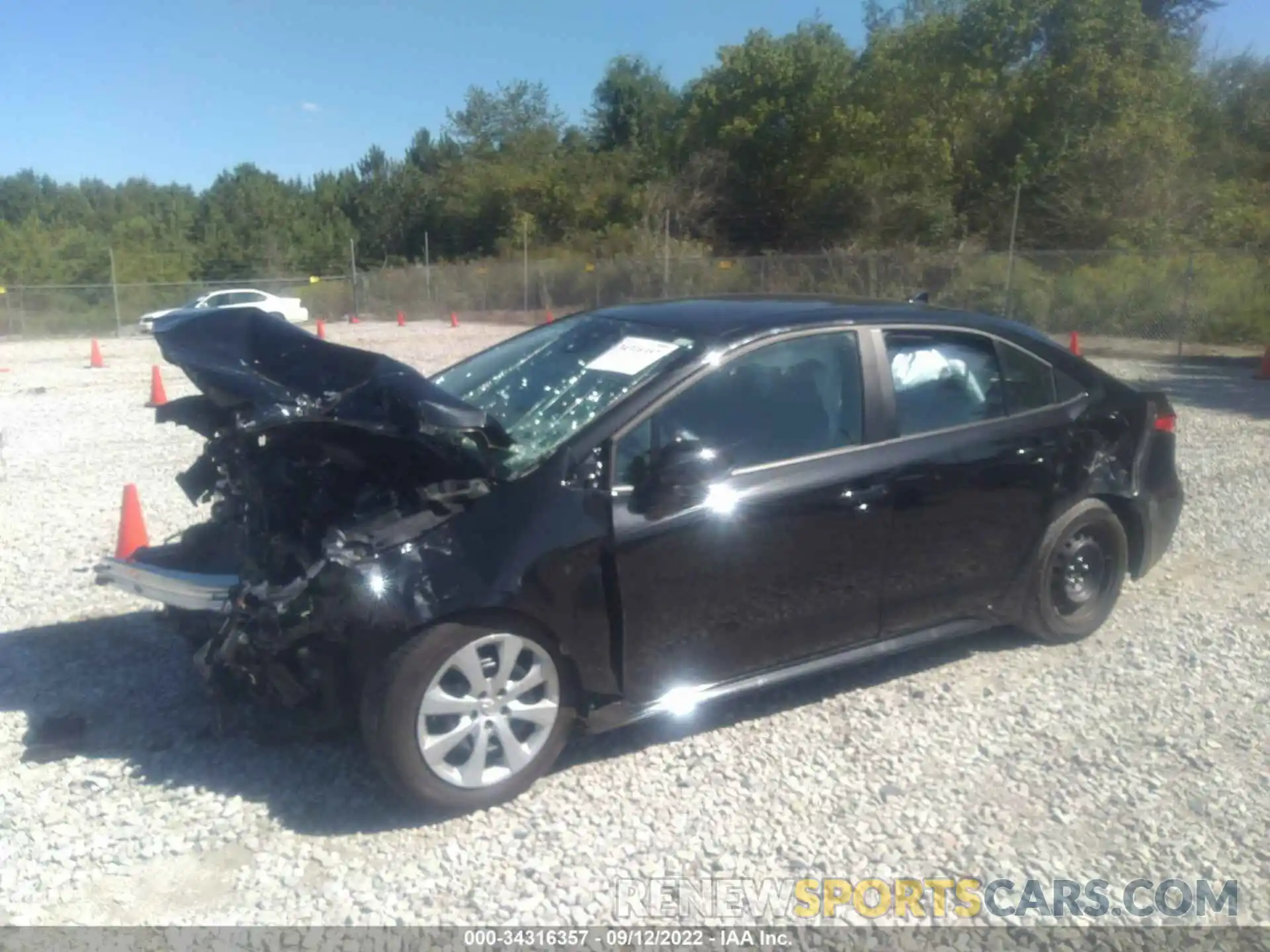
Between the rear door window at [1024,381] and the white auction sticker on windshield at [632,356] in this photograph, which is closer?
the white auction sticker on windshield at [632,356]

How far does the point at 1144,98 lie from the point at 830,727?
3601 centimetres

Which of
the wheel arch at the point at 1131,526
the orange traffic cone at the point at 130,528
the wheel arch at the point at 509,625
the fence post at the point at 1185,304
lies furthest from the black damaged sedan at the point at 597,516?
the fence post at the point at 1185,304

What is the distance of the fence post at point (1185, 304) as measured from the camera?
66.3ft

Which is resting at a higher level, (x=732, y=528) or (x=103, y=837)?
(x=732, y=528)

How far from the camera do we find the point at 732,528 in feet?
13.7

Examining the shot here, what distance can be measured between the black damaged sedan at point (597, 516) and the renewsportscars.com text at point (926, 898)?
2.55ft

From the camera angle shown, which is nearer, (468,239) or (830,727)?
(830,727)

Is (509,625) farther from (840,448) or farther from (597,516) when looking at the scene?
(840,448)

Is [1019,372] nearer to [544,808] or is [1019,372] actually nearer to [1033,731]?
[1033,731]

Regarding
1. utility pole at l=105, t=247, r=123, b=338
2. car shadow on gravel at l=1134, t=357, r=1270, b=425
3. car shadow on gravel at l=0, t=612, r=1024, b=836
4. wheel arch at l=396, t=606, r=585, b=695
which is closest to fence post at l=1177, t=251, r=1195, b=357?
car shadow on gravel at l=1134, t=357, r=1270, b=425

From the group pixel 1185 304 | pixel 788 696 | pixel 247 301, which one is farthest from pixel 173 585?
pixel 247 301

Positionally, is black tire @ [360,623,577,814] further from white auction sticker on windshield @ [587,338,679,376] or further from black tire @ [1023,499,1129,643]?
black tire @ [1023,499,1129,643]

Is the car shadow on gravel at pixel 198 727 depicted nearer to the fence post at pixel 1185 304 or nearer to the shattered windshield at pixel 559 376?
the shattered windshield at pixel 559 376

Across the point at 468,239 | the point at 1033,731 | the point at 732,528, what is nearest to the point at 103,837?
the point at 732,528
